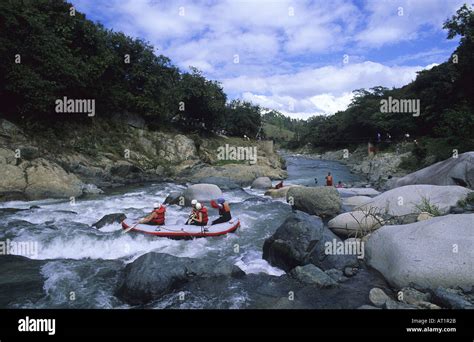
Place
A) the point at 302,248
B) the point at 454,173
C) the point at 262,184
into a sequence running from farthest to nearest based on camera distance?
the point at 262,184 → the point at 454,173 → the point at 302,248

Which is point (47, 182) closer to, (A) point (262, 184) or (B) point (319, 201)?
(B) point (319, 201)

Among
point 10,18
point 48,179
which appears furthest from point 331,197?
point 10,18

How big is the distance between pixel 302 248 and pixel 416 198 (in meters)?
6.95

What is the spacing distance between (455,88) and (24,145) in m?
41.3

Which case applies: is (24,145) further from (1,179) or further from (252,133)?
(252,133)

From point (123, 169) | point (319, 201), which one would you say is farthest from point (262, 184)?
point (319, 201)

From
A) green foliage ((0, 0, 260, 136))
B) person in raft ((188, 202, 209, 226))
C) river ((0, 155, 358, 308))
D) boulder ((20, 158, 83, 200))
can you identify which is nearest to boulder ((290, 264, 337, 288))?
river ((0, 155, 358, 308))

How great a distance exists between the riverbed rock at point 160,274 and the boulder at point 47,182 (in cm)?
1276

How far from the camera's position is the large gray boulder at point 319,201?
1616 cm

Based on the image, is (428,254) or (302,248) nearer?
(428,254)

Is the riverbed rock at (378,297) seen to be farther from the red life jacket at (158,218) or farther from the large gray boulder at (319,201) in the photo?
the red life jacket at (158,218)

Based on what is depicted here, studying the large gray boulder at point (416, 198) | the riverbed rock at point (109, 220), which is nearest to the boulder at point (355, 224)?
the large gray boulder at point (416, 198)

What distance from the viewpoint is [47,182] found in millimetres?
19312

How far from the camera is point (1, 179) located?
18.1m
